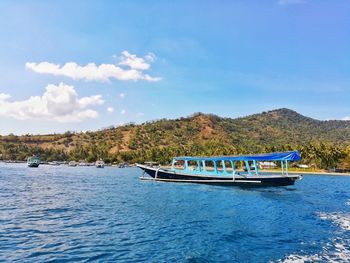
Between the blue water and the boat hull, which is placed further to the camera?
the boat hull

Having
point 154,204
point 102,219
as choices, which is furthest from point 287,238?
point 154,204

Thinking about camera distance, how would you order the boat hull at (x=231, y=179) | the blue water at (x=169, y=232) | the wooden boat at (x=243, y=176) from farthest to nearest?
the wooden boat at (x=243, y=176)
the boat hull at (x=231, y=179)
the blue water at (x=169, y=232)

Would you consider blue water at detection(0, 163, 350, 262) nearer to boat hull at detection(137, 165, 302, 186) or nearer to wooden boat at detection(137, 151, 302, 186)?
boat hull at detection(137, 165, 302, 186)

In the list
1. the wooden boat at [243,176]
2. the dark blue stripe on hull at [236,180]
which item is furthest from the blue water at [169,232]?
the wooden boat at [243,176]

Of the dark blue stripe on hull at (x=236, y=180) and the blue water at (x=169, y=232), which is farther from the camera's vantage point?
the dark blue stripe on hull at (x=236, y=180)

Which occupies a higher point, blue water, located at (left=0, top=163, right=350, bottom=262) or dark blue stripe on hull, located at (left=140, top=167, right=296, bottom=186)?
dark blue stripe on hull, located at (left=140, top=167, right=296, bottom=186)

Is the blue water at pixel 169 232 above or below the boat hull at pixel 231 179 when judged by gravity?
below

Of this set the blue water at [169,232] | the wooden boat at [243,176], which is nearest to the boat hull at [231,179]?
the wooden boat at [243,176]

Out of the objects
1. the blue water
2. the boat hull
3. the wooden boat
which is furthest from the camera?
the wooden boat

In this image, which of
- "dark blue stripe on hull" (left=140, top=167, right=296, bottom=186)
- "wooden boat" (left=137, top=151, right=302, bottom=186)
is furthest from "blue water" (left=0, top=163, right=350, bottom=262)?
"wooden boat" (left=137, top=151, right=302, bottom=186)

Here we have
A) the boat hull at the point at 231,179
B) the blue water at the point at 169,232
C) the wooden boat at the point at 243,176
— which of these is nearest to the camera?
the blue water at the point at 169,232

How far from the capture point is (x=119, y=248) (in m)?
22.9

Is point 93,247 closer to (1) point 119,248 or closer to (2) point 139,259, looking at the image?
(1) point 119,248

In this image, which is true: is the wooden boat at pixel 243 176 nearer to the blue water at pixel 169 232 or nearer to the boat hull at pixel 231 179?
the boat hull at pixel 231 179
